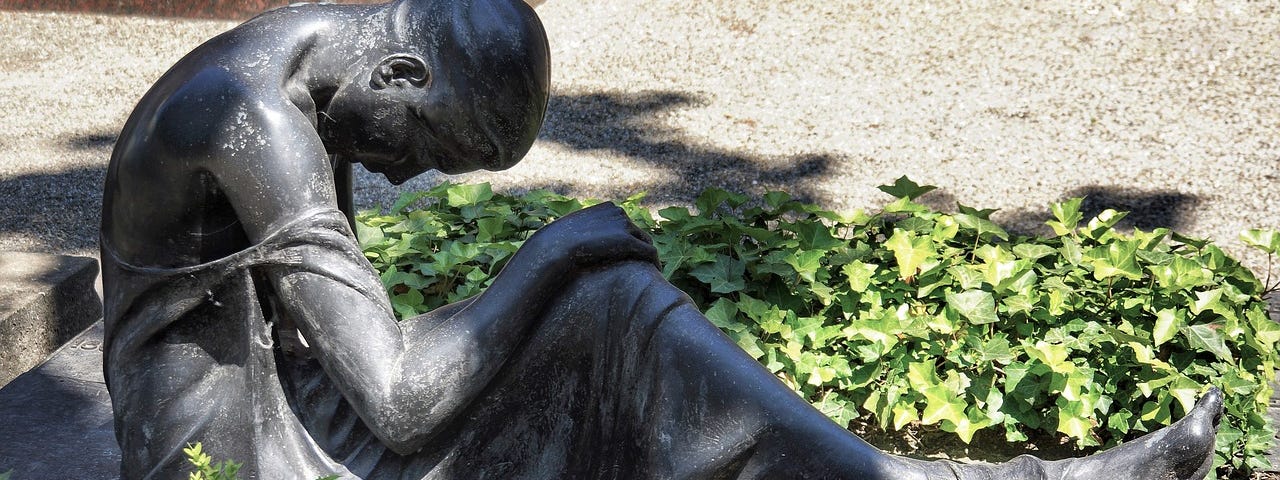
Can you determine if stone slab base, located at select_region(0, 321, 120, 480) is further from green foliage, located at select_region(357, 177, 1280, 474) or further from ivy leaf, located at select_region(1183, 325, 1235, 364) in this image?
ivy leaf, located at select_region(1183, 325, 1235, 364)

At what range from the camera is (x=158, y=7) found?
284 inches

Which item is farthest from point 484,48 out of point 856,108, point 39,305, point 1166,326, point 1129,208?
point 856,108

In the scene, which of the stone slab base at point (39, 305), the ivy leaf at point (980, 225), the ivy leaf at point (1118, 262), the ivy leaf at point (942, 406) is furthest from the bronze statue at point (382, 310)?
the stone slab base at point (39, 305)

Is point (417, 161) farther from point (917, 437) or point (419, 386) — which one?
point (917, 437)

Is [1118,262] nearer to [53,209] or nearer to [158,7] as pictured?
[53,209]

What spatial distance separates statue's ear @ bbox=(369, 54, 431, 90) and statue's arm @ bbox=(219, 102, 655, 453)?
15 cm

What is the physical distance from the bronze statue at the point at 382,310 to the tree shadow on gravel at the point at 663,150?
3115 millimetres

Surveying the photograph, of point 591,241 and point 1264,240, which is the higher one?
point 591,241

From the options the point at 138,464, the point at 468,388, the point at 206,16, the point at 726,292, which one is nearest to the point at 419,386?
the point at 468,388

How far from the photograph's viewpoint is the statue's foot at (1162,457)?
2.23m

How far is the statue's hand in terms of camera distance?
1.99 metres

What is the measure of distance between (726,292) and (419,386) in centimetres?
154

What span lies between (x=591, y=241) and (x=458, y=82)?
13.6 inches

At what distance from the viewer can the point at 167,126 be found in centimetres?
186
